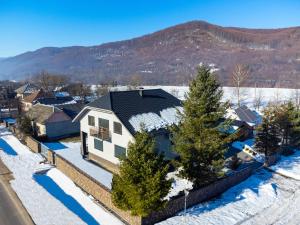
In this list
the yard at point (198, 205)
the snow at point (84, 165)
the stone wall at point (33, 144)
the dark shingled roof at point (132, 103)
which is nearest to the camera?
the yard at point (198, 205)

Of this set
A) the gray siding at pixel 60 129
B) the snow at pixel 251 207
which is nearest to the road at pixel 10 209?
the snow at pixel 251 207

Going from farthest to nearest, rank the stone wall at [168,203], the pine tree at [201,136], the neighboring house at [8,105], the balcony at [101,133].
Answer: the neighboring house at [8,105] < the balcony at [101,133] < the pine tree at [201,136] < the stone wall at [168,203]

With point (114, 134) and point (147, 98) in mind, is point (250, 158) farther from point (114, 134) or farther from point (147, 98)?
point (114, 134)

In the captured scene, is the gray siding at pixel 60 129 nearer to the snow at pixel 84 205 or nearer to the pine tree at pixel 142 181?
the snow at pixel 84 205

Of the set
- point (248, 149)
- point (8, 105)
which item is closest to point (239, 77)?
point (248, 149)

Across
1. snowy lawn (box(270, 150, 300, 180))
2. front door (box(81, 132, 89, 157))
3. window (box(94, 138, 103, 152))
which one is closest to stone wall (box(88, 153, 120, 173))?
window (box(94, 138, 103, 152))

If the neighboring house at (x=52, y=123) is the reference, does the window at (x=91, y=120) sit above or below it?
above

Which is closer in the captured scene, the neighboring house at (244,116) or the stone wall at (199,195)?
the stone wall at (199,195)

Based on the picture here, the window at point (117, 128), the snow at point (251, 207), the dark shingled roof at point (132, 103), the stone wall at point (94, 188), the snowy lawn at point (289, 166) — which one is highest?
the dark shingled roof at point (132, 103)
